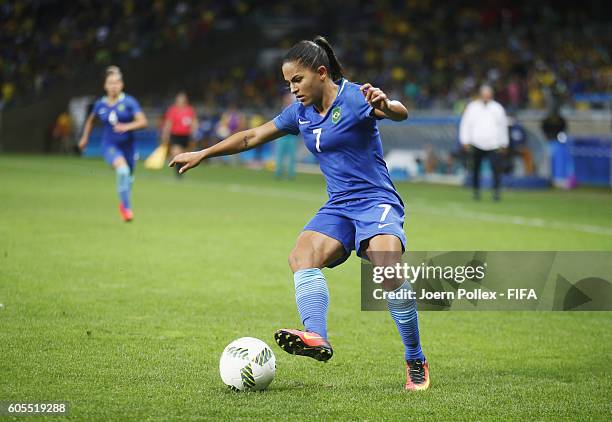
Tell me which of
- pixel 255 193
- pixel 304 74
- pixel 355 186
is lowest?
pixel 255 193

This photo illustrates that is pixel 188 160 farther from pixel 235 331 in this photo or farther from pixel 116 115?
pixel 116 115

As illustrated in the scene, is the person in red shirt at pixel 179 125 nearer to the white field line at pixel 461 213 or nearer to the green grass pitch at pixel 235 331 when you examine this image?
the white field line at pixel 461 213

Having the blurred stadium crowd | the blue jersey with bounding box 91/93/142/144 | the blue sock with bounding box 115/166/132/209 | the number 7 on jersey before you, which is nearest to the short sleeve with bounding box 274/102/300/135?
the number 7 on jersey

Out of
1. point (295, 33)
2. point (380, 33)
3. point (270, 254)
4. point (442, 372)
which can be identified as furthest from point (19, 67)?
point (442, 372)

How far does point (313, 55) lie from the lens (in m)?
6.51

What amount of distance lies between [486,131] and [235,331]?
1447 cm

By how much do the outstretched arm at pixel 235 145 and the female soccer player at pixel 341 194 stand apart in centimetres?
2

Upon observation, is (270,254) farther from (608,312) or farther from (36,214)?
(36,214)

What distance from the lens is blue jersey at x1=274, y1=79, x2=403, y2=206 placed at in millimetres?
6516

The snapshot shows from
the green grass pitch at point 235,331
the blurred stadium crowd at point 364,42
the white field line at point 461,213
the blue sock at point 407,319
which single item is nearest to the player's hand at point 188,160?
the green grass pitch at point 235,331

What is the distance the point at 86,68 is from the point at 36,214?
29038mm

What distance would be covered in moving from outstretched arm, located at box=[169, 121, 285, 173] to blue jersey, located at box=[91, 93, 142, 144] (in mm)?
10557

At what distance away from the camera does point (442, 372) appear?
7.25 meters

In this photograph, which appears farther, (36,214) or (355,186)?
(36,214)
